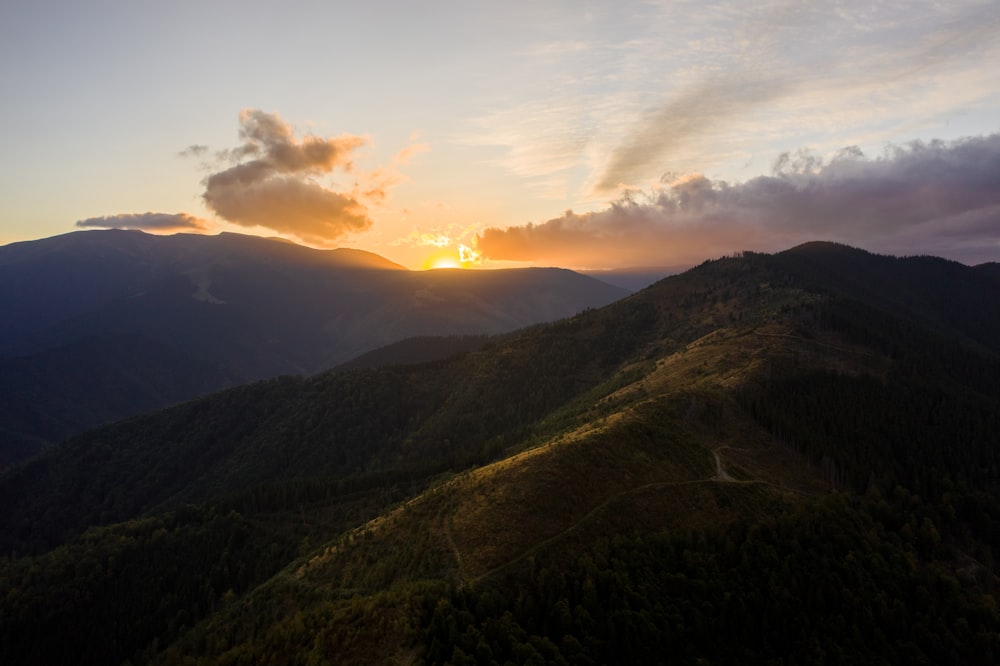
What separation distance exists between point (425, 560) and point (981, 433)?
15338 centimetres

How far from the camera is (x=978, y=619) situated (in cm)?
8562

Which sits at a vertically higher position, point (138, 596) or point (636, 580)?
point (636, 580)

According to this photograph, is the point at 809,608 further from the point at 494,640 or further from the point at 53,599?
the point at 53,599

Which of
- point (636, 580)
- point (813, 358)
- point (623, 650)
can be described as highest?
point (813, 358)

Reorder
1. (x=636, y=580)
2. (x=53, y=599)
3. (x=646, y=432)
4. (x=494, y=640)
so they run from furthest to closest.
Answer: (x=53, y=599) → (x=646, y=432) → (x=636, y=580) → (x=494, y=640)

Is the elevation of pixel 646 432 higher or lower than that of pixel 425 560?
higher

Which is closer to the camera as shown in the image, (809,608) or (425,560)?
(809,608)

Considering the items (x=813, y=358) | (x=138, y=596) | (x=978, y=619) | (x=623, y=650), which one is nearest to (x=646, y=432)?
(x=623, y=650)

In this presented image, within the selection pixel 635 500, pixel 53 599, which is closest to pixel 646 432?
pixel 635 500

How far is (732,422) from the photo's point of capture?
12912cm

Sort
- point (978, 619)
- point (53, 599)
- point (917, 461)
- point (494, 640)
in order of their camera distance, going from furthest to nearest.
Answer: point (53, 599), point (917, 461), point (978, 619), point (494, 640)

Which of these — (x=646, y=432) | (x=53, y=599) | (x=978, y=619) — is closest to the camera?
(x=978, y=619)

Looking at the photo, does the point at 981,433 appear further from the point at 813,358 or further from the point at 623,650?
the point at 623,650

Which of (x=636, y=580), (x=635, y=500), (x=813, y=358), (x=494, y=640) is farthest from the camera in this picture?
(x=813, y=358)
